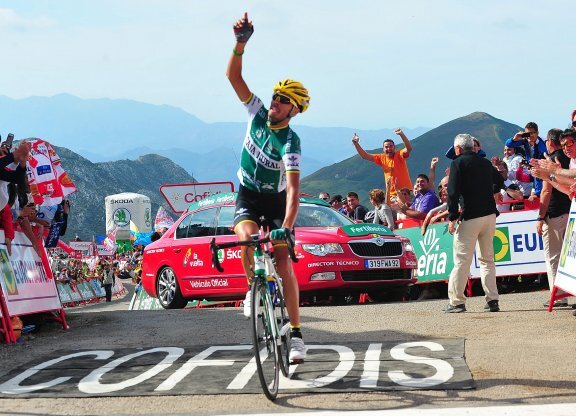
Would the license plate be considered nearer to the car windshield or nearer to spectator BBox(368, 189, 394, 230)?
the car windshield

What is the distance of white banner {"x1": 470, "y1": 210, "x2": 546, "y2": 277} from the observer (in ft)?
52.6

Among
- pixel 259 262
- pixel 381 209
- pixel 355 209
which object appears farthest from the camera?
pixel 355 209

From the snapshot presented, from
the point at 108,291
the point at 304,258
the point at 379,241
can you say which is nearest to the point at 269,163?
the point at 304,258

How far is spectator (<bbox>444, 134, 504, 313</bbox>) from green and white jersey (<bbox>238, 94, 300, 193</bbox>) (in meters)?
4.60

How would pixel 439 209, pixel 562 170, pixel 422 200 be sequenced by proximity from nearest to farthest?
pixel 562 170, pixel 439 209, pixel 422 200

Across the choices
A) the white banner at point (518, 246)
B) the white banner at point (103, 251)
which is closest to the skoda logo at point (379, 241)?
the white banner at point (518, 246)

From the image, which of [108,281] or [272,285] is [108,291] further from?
[272,285]

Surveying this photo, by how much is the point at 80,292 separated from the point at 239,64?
1589 inches

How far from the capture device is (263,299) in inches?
277

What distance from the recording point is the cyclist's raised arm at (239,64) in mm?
7758

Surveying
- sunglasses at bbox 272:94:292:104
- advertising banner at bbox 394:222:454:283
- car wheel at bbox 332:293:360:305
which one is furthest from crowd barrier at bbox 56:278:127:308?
sunglasses at bbox 272:94:292:104

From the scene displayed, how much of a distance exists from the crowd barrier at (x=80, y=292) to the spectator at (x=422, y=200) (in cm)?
2650

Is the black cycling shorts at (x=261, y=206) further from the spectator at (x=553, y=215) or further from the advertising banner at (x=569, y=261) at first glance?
the spectator at (x=553, y=215)

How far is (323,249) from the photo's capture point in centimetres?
1509
